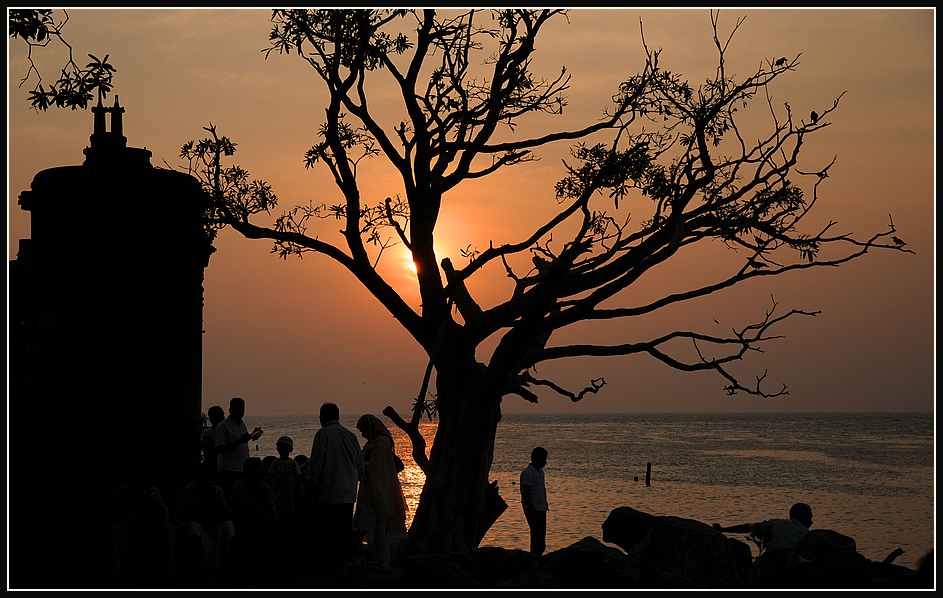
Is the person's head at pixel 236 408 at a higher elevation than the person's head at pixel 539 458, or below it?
higher

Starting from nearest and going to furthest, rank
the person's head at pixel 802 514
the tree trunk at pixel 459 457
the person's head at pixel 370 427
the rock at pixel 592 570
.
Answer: the person's head at pixel 370 427
the rock at pixel 592 570
the person's head at pixel 802 514
the tree trunk at pixel 459 457

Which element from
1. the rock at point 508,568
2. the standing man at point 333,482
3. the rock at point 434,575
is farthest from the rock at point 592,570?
the standing man at point 333,482

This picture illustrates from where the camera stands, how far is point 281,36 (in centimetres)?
1445

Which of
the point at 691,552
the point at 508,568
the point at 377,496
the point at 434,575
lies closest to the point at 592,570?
the point at 508,568

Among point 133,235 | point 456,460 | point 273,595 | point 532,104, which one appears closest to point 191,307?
point 133,235

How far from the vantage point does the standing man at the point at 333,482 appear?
10.5m

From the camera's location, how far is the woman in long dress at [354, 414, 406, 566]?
10891 mm

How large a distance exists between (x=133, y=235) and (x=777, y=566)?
9.22 metres

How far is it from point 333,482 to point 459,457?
424 centimetres

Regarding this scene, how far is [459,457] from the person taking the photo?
47.4ft

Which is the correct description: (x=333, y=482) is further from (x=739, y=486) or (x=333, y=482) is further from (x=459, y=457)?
(x=739, y=486)

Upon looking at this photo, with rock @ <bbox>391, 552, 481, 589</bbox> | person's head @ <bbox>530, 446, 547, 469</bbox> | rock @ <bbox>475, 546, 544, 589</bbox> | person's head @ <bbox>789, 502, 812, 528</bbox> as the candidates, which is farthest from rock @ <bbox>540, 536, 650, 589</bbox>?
person's head @ <bbox>789, 502, 812, 528</bbox>

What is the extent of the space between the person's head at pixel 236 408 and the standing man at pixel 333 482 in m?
1.87

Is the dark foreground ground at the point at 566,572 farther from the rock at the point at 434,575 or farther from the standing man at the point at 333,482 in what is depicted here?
the standing man at the point at 333,482
